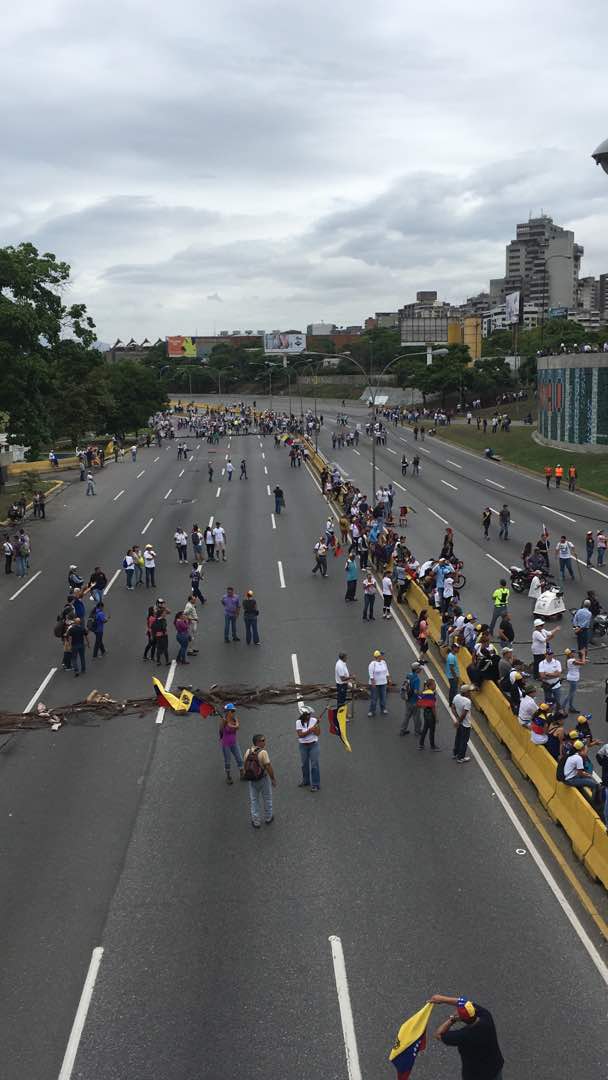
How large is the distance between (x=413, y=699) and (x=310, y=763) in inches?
110

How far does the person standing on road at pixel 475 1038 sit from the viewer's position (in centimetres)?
633

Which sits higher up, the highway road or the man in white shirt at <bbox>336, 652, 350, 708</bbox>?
the man in white shirt at <bbox>336, 652, 350, 708</bbox>

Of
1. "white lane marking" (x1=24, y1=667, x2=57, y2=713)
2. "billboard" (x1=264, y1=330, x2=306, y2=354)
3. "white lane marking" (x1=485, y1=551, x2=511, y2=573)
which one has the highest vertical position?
"billboard" (x1=264, y1=330, x2=306, y2=354)

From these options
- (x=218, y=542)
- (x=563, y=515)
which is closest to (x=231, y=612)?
(x=218, y=542)

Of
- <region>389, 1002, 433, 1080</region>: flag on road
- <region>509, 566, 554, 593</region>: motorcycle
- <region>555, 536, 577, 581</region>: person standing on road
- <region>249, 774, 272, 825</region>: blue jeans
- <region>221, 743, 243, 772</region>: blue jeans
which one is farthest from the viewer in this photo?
<region>555, 536, 577, 581</region>: person standing on road

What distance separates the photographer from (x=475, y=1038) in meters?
6.37

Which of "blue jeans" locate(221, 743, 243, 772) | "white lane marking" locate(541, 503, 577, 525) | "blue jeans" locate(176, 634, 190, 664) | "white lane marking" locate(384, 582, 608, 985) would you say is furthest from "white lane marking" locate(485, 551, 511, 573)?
"blue jeans" locate(221, 743, 243, 772)

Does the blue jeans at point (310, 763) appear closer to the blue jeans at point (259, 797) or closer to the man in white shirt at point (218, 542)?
the blue jeans at point (259, 797)

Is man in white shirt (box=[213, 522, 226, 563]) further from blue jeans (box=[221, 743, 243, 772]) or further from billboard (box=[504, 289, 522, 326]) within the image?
billboard (box=[504, 289, 522, 326])

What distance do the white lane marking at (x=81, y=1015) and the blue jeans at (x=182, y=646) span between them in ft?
33.5

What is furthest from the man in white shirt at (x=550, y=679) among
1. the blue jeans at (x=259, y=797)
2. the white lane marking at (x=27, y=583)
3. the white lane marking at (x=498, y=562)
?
the white lane marking at (x=27, y=583)

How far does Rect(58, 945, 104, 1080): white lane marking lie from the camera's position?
767 cm

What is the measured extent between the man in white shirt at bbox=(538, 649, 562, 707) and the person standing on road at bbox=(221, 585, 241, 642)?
7767 millimetres

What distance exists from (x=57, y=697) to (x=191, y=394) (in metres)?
173
